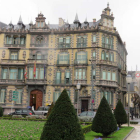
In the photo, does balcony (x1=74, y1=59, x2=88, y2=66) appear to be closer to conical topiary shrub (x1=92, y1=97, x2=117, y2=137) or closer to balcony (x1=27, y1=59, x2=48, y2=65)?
balcony (x1=27, y1=59, x2=48, y2=65)

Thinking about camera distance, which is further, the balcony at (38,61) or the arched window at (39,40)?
the arched window at (39,40)

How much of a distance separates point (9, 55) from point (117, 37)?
70.0ft

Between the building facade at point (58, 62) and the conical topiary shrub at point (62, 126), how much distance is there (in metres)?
32.4

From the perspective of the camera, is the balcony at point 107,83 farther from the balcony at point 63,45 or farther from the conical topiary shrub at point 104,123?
the conical topiary shrub at point 104,123

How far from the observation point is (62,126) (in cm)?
897

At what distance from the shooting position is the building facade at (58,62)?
141 ft

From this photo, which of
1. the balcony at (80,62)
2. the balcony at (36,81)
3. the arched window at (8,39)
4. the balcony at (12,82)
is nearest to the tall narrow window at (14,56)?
the arched window at (8,39)

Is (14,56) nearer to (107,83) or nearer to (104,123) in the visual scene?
(107,83)

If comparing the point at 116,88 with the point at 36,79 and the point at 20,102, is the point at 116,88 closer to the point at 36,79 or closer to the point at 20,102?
the point at 36,79

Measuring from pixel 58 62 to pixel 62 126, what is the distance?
35.9 metres

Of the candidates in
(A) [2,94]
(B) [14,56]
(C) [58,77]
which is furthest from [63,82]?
(A) [2,94]

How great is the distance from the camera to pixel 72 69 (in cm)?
4375

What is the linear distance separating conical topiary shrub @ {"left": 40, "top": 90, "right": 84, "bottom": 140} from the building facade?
32.4m

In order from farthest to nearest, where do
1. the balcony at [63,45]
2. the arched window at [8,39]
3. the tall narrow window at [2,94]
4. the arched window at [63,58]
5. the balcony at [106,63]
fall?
the arched window at [8,39] < the balcony at [63,45] < the arched window at [63,58] < the tall narrow window at [2,94] < the balcony at [106,63]
